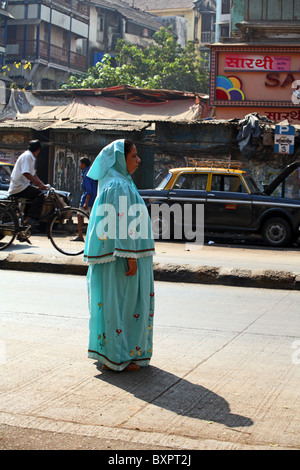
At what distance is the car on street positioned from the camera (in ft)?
50.1

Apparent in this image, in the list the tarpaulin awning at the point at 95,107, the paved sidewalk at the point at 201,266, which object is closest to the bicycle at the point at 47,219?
the paved sidewalk at the point at 201,266

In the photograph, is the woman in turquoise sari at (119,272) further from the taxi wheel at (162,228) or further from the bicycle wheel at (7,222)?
the taxi wheel at (162,228)

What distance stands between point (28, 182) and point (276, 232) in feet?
20.8

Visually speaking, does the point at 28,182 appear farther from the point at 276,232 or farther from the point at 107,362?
the point at 107,362

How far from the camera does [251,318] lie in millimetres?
7137

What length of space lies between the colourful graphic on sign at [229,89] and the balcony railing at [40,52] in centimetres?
2448

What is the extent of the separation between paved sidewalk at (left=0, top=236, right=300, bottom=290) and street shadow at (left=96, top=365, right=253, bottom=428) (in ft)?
14.9

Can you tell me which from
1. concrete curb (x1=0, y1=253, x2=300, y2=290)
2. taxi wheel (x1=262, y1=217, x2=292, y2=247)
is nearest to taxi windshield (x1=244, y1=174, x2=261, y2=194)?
taxi wheel (x1=262, y1=217, x2=292, y2=247)

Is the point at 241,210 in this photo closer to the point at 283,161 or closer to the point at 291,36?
the point at 283,161

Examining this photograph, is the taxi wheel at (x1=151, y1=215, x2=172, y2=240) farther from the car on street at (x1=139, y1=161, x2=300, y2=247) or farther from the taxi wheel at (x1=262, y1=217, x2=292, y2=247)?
the taxi wheel at (x1=262, y1=217, x2=292, y2=247)

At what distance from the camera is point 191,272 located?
958 cm

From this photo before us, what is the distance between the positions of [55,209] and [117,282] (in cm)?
668

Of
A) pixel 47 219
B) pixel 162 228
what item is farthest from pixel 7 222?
pixel 162 228
